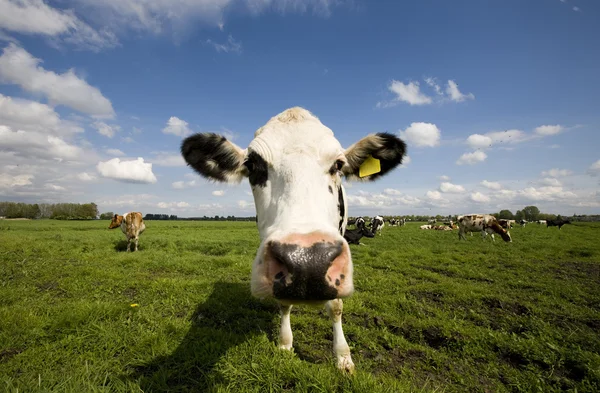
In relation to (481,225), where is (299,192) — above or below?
above

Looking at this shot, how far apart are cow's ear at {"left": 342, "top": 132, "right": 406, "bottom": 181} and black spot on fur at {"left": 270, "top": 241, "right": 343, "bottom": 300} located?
6.83 ft

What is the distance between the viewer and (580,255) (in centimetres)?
1198

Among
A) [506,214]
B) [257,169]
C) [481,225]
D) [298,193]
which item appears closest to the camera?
[298,193]

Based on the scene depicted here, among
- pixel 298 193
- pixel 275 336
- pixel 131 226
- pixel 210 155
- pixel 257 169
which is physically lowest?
pixel 275 336

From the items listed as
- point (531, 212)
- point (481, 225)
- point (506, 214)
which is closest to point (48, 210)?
point (481, 225)

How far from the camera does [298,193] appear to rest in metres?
2.30

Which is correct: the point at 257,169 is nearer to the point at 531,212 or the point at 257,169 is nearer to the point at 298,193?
the point at 298,193

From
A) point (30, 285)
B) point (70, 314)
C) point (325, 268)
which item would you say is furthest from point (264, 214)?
point (30, 285)

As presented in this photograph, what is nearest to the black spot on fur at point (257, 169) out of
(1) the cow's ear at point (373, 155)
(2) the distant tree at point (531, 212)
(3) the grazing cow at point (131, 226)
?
(1) the cow's ear at point (373, 155)

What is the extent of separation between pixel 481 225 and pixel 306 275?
2417 cm

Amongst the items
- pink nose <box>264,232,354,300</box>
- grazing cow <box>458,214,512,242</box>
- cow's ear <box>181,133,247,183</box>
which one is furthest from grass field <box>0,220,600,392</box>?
grazing cow <box>458,214,512,242</box>

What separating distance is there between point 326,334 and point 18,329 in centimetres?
421

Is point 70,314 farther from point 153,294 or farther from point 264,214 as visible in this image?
point 264,214

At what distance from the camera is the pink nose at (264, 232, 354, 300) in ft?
5.57
